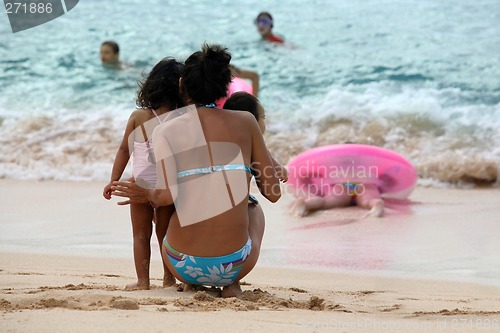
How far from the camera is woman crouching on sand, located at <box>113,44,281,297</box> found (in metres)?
3.37

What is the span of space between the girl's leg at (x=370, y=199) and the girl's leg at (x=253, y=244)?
8.45 ft

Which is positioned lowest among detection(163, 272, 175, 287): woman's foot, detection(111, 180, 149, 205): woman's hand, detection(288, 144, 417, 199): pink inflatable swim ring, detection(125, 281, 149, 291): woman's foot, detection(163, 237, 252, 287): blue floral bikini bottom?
detection(288, 144, 417, 199): pink inflatable swim ring

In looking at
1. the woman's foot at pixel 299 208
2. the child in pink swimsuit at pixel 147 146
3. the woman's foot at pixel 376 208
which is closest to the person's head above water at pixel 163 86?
the child in pink swimsuit at pixel 147 146

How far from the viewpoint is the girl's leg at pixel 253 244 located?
3469mm

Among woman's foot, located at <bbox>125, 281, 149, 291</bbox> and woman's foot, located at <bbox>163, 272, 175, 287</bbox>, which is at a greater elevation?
woman's foot, located at <bbox>125, 281, 149, 291</bbox>

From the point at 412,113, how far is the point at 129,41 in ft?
17.8

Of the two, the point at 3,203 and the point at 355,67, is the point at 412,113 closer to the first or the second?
the point at 355,67

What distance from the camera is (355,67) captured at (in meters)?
11.5

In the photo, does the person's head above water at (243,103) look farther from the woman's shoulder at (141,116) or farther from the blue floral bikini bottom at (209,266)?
the blue floral bikini bottom at (209,266)

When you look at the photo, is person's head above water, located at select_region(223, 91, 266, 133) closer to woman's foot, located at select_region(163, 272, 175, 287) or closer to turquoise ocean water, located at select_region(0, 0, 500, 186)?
woman's foot, located at select_region(163, 272, 175, 287)

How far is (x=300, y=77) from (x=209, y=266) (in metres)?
8.05

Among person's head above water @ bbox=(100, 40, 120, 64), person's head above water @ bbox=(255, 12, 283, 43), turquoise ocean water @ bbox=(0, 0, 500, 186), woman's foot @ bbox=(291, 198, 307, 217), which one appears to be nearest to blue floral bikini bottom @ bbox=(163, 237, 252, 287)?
woman's foot @ bbox=(291, 198, 307, 217)

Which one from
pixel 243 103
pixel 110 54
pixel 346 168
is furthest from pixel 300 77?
pixel 243 103

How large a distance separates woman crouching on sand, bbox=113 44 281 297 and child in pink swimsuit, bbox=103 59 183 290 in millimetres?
288
